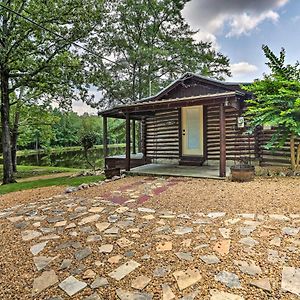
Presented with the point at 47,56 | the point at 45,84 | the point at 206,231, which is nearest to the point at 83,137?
the point at 45,84

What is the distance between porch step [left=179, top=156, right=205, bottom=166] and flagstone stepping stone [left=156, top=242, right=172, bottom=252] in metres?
6.26

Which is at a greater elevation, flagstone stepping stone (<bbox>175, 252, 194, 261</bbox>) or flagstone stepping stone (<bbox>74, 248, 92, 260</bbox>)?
flagstone stepping stone (<bbox>175, 252, 194, 261</bbox>)

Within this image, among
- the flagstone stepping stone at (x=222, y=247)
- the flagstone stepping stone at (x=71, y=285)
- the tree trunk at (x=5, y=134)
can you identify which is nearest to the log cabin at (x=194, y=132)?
the tree trunk at (x=5, y=134)

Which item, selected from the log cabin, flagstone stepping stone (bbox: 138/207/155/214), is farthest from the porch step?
flagstone stepping stone (bbox: 138/207/155/214)

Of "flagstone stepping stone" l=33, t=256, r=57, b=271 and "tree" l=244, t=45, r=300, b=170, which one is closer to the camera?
"flagstone stepping stone" l=33, t=256, r=57, b=271

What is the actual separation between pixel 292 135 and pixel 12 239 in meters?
6.44

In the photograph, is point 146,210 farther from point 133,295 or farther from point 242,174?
point 242,174

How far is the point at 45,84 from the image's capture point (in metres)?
9.55

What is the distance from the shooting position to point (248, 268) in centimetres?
241

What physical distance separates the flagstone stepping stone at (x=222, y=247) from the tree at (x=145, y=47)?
14.2 metres

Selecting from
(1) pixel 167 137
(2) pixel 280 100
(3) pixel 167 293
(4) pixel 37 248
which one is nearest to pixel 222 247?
(3) pixel 167 293

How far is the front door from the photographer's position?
9188 mm

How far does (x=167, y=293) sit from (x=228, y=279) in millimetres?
548

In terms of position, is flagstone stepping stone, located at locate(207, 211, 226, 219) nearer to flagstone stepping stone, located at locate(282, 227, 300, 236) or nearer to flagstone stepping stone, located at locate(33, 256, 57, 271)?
flagstone stepping stone, located at locate(282, 227, 300, 236)
